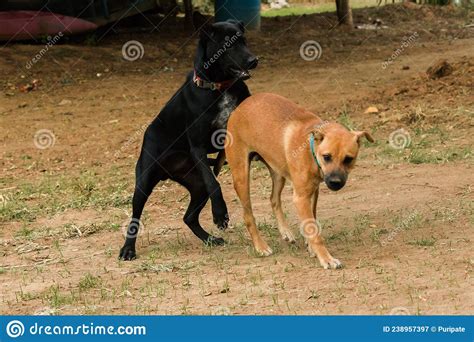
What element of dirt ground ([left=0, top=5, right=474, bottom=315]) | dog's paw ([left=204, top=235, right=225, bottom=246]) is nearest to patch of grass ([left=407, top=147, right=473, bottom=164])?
dirt ground ([left=0, top=5, right=474, bottom=315])

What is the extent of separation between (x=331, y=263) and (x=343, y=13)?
15.7 m

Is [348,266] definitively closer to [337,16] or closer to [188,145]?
[188,145]

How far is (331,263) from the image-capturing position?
Answer: 247 inches

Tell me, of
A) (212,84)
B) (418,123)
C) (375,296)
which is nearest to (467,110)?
(418,123)

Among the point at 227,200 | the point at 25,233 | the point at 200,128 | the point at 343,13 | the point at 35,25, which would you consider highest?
the point at 200,128

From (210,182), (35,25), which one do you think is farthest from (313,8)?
(210,182)

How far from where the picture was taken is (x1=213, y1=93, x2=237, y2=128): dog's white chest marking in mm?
7445

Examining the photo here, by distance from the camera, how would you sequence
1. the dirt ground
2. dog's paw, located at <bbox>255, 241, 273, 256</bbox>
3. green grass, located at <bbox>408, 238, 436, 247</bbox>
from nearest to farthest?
the dirt ground
green grass, located at <bbox>408, 238, 436, 247</bbox>
dog's paw, located at <bbox>255, 241, 273, 256</bbox>

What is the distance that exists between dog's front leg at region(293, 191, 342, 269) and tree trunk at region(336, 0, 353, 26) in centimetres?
1517

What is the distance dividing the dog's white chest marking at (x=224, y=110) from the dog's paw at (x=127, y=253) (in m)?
1.18

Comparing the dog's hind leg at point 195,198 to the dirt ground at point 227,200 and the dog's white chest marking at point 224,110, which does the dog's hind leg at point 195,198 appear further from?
the dog's white chest marking at point 224,110

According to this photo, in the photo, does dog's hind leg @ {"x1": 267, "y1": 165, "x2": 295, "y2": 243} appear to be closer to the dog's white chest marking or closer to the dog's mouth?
the dog's white chest marking

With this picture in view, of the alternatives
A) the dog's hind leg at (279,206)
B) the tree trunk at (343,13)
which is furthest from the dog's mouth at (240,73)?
the tree trunk at (343,13)

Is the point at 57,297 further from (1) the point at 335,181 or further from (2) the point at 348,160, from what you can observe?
(2) the point at 348,160
